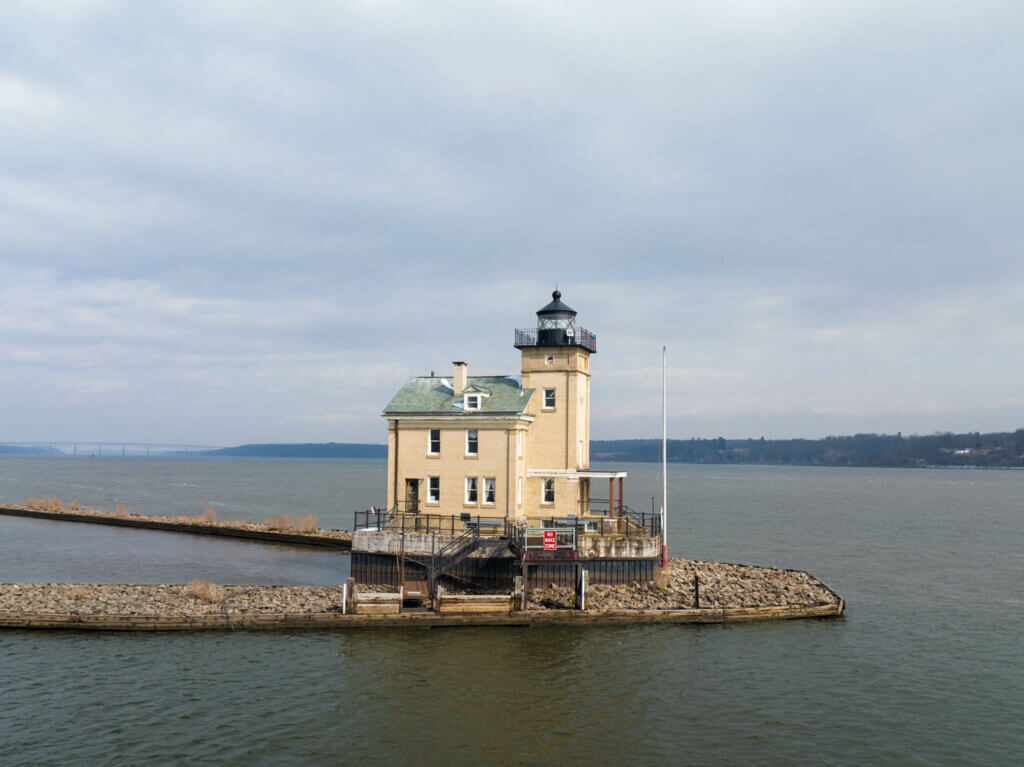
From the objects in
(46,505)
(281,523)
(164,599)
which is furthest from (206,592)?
(46,505)

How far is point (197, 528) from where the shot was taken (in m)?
74.8

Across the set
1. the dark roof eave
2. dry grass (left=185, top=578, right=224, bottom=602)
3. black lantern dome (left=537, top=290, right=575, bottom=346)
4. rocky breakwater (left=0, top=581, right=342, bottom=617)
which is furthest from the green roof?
dry grass (left=185, top=578, right=224, bottom=602)

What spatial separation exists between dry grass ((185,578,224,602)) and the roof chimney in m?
16.9

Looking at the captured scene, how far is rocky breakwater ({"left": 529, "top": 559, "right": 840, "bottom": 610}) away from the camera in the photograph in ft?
127

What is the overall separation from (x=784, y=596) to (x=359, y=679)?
2297 centimetres

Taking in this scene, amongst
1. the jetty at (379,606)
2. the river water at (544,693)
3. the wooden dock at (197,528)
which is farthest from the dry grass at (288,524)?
the jetty at (379,606)

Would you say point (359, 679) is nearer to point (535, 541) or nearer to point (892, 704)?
point (535, 541)

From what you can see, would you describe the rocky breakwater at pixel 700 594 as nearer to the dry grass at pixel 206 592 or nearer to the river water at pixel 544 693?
the river water at pixel 544 693

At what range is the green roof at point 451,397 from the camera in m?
45.3

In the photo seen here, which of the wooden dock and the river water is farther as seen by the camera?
the wooden dock

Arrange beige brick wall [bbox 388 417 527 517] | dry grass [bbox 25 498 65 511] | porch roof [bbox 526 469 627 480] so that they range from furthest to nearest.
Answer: dry grass [bbox 25 498 65 511] → porch roof [bbox 526 469 627 480] → beige brick wall [bbox 388 417 527 517]

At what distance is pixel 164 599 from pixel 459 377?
19.7 m

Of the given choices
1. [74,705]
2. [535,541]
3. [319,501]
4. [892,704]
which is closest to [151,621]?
[74,705]

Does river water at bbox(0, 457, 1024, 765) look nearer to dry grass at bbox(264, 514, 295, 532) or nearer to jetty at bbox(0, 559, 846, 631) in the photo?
jetty at bbox(0, 559, 846, 631)
